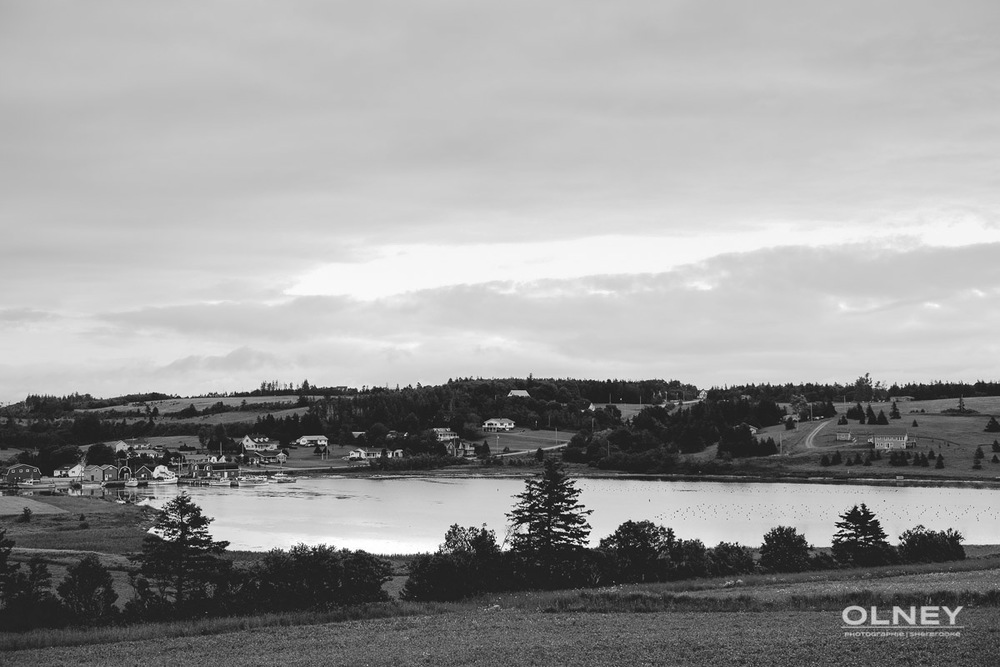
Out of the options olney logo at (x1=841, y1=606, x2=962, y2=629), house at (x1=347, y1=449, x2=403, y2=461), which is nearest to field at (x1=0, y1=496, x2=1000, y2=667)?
olney logo at (x1=841, y1=606, x2=962, y2=629)

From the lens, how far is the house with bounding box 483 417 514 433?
146625mm

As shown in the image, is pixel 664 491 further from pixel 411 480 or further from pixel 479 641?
pixel 479 641

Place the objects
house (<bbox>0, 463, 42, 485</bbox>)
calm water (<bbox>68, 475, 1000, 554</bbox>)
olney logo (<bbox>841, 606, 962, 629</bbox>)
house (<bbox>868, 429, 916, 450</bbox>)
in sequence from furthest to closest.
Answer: house (<bbox>868, 429, 916, 450</bbox>) → house (<bbox>0, 463, 42, 485</bbox>) → calm water (<bbox>68, 475, 1000, 554</bbox>) → olney logo (<bbox>841, 606, 962, 629</bbox>)

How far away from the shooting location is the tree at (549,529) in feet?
98.5

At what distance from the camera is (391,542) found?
1844 inches

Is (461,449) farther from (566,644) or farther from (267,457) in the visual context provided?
(566,644)

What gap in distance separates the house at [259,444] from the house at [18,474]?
116 feet

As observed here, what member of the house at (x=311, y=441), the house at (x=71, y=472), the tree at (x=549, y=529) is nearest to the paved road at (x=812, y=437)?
the house at (x=311, y=441)

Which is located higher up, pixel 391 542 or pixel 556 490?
pixel 556 490

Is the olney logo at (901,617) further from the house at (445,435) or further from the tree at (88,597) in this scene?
the house at (445,435)

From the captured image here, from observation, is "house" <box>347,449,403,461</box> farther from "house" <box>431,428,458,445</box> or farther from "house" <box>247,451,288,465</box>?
"house" <box>247,451,288,465</box>

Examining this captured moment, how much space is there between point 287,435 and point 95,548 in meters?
92.0

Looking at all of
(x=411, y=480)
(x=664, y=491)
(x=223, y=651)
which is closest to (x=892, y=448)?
(x=664, y=491)

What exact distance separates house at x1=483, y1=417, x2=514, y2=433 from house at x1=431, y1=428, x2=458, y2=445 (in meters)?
11.2
